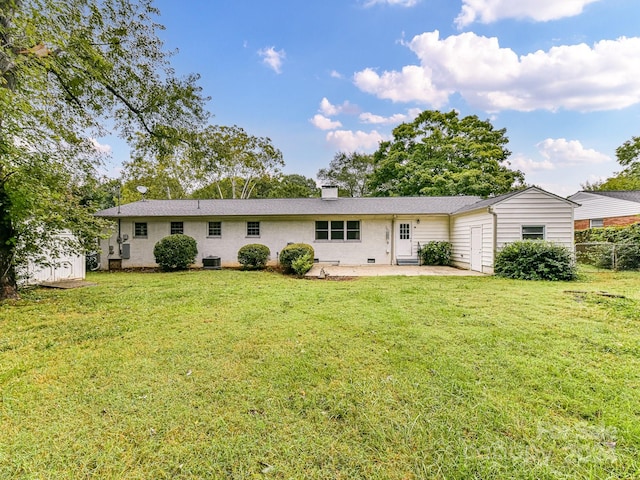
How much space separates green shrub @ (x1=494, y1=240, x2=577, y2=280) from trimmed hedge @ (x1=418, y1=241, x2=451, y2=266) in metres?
3.49

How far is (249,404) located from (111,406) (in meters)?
1.19

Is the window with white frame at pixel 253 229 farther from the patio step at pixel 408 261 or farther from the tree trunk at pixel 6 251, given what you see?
the tree trunk at pixel 6 251

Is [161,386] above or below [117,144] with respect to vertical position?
below

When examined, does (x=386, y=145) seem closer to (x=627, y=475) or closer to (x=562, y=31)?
(x=562, y=31)

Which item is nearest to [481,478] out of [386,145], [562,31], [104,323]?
[104,323]

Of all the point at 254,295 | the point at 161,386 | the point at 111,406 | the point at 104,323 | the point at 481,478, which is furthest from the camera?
the point at 254,295

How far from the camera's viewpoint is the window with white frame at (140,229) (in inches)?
536

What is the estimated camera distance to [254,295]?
6.71m

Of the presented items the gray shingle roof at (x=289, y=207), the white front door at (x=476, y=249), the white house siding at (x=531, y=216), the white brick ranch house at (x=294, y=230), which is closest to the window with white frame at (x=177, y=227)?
the white brick ranch house at (x=294, y=230)

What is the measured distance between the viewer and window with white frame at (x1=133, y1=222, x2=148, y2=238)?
13.6 metres

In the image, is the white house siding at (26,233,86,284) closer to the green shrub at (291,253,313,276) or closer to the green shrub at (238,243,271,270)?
the green shrub at (238,243,271,270)

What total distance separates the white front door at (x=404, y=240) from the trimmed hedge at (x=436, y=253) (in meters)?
0.63

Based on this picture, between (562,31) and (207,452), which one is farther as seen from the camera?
(562,31)

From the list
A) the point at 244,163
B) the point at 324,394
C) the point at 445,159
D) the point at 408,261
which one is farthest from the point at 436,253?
the point at 244,163
